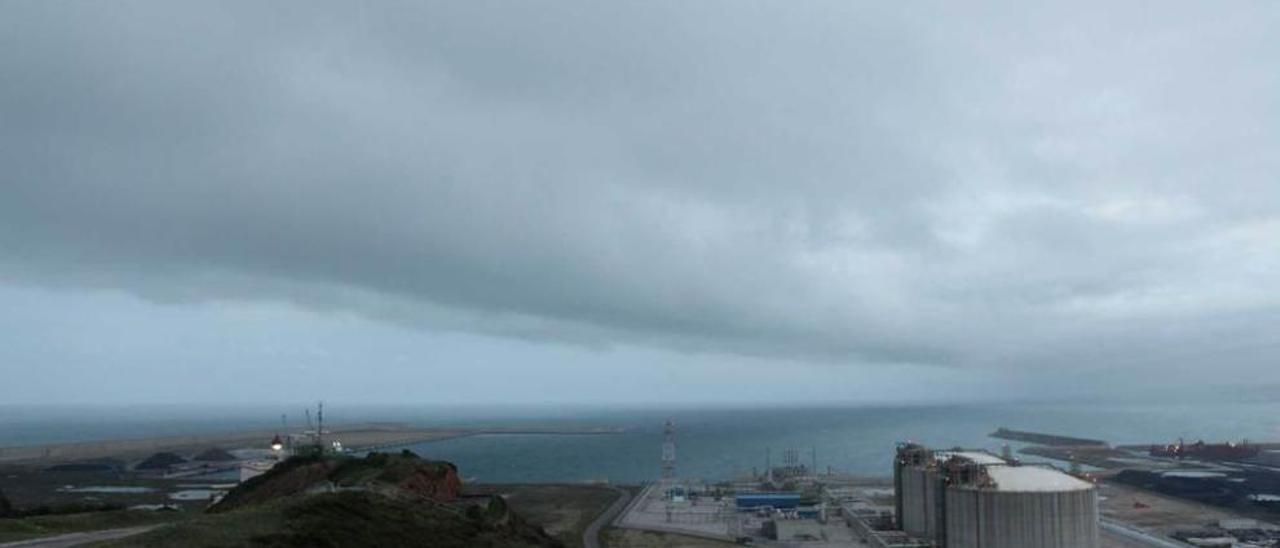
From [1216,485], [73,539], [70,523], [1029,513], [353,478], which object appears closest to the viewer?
[73,539]

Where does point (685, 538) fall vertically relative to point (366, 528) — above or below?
below

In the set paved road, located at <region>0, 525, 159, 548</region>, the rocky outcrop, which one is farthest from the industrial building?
paved road, located at <region>0, 525, 159, 548</region>

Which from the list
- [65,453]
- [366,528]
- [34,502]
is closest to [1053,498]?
[366,528]

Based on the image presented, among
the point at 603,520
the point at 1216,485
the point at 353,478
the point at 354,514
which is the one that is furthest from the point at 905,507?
the point at 1216,485

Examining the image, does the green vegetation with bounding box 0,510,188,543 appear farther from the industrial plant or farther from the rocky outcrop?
the industrial plant

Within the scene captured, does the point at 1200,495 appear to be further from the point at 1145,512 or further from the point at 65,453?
the point at 65,453

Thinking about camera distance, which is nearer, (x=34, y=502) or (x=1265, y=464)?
(x=34, y=502)

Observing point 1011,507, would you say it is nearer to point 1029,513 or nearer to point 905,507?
point 1029,513
